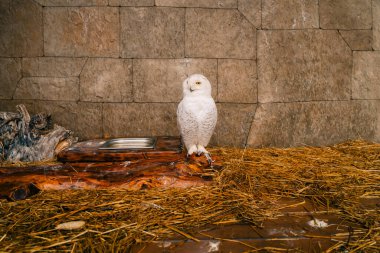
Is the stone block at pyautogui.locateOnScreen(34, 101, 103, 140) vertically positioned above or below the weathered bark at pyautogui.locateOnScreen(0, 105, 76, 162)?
above

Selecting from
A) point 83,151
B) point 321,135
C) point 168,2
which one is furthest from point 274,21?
point 83,151

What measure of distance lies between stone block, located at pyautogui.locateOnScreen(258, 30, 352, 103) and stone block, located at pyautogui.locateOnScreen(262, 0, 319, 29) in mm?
82

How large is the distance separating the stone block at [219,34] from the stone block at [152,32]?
4.6 inches

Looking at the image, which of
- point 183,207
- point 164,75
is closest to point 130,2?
point 164,75

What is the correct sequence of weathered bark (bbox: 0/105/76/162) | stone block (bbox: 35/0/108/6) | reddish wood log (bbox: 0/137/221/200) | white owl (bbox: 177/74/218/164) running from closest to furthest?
1. reddish wood log (bbox: 0/137/221/200)
2. white owl (bbox: 177/74/218/164)
3. weathered bark (bbox: 0/105/76/162)
4. stone block (bbox: 35/0/108/6)

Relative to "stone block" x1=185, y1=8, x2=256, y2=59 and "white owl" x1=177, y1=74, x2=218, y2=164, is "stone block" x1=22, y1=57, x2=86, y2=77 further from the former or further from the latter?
"white owl" x1=177, y1=74, x2=218, y2=164

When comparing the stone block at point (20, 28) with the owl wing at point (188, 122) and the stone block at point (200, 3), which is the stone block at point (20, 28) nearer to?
the stone block at point (200, 3)

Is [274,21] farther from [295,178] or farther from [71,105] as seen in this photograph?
[71,105]

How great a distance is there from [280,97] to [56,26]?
2.74m

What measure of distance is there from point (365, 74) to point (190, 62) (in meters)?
2.11

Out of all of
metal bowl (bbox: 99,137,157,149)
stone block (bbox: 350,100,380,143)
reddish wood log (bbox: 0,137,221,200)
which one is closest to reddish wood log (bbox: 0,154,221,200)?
reddish wood log (bbox: 0,137,221,200)

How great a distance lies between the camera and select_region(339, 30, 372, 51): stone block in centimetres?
299

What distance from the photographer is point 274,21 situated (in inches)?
115

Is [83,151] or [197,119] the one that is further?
[83,151]
